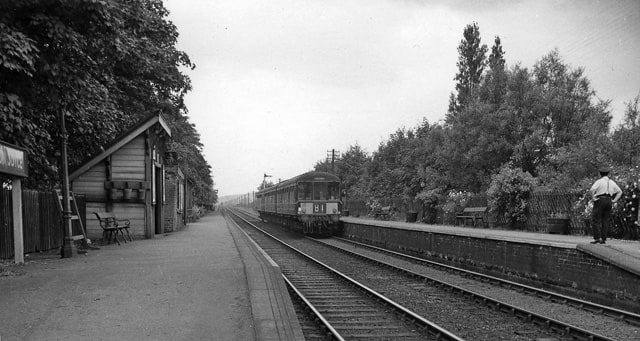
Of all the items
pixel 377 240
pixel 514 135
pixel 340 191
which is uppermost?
pixel 514 135

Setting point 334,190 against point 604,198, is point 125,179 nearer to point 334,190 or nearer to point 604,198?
point 334,190

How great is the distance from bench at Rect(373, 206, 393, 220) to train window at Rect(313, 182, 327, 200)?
528 inches

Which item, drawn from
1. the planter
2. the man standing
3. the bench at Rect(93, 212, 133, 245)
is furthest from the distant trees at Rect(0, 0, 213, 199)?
the planter

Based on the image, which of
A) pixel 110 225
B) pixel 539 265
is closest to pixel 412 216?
pixel 110 225

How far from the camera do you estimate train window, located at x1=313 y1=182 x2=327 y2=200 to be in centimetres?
2428

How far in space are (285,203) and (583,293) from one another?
19.7 meters

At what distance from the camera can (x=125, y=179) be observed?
55.7ft

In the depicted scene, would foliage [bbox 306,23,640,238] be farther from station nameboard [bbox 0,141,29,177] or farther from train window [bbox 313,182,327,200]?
station nameboard [bbox 0,141,29,177]

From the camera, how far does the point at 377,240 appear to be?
853 inches

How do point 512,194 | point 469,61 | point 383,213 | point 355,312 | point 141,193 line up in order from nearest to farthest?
point 355,312
point 141,193
point 512,194
point 383,213
point 469,61

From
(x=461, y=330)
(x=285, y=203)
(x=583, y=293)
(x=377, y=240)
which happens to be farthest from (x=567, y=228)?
(x=285, y=203)

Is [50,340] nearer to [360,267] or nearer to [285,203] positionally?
[360,267]

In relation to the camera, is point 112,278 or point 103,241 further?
point 103,241

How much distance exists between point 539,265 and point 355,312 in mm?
5050
